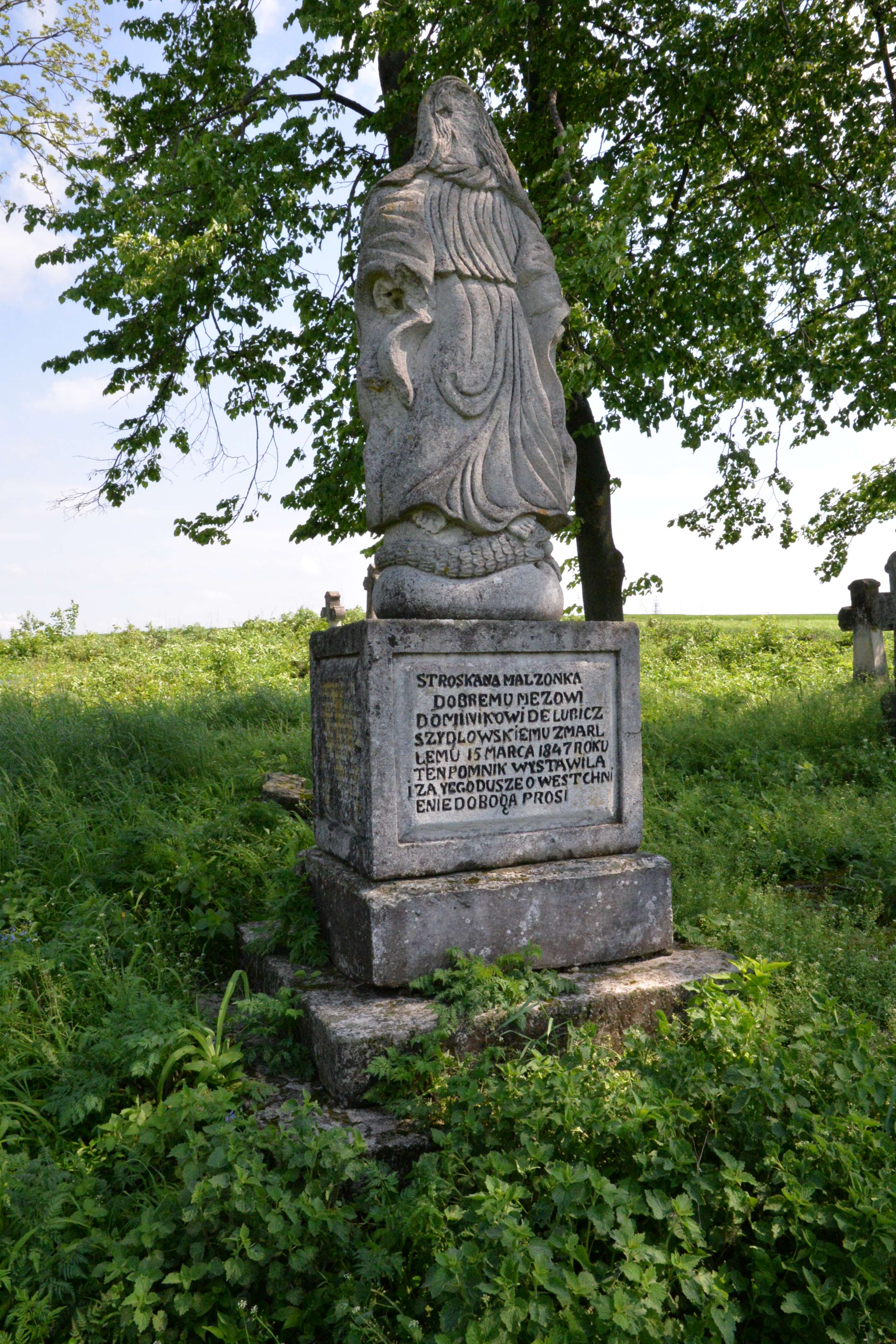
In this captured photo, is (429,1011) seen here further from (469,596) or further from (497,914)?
(469,596)

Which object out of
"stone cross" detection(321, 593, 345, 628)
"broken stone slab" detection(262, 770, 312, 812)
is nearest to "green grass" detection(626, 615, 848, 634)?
"stone cross" detection(321, 593, 345, 628)

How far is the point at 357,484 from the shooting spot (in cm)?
892

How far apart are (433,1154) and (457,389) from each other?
2743mm

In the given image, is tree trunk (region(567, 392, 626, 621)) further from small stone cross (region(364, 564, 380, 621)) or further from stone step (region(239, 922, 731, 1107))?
stone step (region(239, 922, 731, 1107))

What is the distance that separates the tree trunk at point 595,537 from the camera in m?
9.20

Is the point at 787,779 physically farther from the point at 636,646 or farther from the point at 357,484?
the point at 357,484

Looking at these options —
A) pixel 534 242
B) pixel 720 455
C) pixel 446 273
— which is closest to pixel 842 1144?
pixel 446 273

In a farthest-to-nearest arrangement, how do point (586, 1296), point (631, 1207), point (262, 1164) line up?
1. point (262, 1164)
2. point (631, 1207)
3. point (586, 1296)

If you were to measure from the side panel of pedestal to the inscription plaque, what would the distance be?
0.72ft

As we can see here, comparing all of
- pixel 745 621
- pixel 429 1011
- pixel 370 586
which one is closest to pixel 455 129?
pixel 370 586

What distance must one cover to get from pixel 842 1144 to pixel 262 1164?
1.39 meters

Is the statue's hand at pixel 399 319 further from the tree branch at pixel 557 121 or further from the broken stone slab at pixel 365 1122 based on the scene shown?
the tree branch at pixel 557 121

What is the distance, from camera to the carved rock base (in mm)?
3654

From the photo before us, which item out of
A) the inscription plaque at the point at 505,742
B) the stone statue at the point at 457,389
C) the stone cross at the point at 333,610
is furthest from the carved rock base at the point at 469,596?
the stone cross at the point at 333,610
